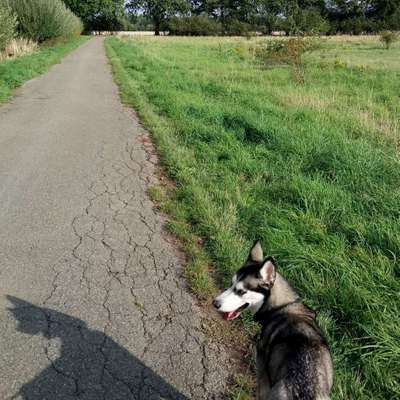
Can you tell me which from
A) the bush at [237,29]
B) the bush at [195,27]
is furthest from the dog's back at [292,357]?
the bush at [195,27]

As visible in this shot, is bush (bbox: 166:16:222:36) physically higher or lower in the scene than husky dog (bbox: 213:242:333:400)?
lower

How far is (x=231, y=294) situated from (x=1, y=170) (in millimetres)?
5507

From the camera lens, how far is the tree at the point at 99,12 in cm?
8706

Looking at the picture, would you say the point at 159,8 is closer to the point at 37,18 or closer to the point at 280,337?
the point at 37,18

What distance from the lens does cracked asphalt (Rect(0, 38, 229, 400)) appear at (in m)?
2.62

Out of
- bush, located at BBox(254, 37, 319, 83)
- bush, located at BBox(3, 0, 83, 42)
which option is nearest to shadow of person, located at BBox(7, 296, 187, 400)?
bush, located at BBox(254, 37, 319, 83)

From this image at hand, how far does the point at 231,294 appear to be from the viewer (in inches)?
97.7

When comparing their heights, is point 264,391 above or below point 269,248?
above

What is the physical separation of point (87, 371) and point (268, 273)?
1457mm

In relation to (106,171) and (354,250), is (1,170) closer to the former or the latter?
(106,171)

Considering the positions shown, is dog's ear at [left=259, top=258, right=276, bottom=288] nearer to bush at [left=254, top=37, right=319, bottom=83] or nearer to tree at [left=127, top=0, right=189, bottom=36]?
bush at [left=254, top=37, right=319, bottom=83]

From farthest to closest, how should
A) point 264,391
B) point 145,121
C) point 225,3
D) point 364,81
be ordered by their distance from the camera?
point 225,3, point 364,81, point 145,121, point 264,391

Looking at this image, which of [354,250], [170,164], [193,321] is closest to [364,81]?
[170,164]

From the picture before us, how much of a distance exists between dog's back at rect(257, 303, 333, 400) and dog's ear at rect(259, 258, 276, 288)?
0.61ft
